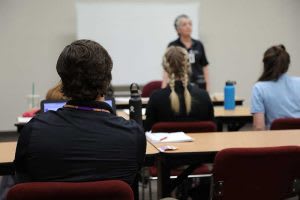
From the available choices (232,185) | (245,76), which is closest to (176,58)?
(232,185)

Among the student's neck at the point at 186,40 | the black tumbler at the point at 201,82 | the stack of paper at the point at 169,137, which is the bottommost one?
the stack of paper at the point at 169,137

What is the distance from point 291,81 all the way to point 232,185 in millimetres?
1471

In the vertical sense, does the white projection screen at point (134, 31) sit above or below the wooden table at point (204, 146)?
above

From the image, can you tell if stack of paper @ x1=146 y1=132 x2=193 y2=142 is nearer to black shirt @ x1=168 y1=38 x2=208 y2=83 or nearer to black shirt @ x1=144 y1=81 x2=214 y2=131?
black shirt @ x1=144 y1=81 x2=214 y2=131

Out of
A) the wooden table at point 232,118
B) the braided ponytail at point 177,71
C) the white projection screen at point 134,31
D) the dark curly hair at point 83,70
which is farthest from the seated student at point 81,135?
the white projection screen at point 134,31

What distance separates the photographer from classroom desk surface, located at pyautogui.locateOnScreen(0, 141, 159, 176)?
2.06 metres

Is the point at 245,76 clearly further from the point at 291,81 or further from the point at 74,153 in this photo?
the point at 74,153

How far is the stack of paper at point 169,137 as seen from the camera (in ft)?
8.04

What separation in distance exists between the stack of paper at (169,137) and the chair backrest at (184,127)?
10 cm

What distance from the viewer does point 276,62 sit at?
126 inches

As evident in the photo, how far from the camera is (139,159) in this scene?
1.65 m

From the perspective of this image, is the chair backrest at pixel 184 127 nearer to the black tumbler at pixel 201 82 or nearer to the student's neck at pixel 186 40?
the black tumbler at pixel 201 82

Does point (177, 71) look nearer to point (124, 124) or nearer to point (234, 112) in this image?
point (234, 112)

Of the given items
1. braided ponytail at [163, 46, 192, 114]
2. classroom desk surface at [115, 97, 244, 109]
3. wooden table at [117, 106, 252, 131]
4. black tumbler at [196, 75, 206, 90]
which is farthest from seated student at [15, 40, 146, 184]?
black tumbler at [196, 75, 206, 90]
